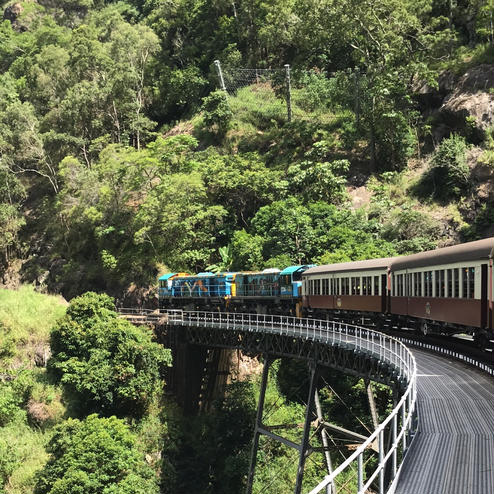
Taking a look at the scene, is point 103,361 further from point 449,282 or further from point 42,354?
point 449,282

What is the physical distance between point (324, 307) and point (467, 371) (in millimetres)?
13748

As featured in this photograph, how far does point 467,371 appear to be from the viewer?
53.7 ft

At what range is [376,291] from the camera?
2552 centimetres

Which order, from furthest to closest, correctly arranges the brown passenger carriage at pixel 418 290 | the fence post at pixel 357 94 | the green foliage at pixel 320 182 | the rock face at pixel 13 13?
the rock face at pixel 13 13 < the fence post at pixel 357 94 < the green foliage at pixel 320 182 < the brown passenger carriage at pixel 418 290

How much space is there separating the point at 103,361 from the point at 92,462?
7693mm

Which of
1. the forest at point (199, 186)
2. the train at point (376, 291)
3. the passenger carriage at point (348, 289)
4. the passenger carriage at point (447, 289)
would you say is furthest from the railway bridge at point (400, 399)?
the passenger carriage at point (348, 289)

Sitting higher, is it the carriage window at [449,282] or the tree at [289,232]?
the tree at [289,232]

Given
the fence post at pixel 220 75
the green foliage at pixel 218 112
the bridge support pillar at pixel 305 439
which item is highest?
the fence post at pixel 220 75

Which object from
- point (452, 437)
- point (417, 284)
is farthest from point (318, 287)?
point (452, 437)

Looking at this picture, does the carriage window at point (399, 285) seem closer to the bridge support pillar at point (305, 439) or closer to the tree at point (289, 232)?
the bridge support pillar at point (305, 439)

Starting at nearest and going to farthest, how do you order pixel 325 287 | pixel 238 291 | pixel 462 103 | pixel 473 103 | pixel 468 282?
1. pixel 468 282
2. pixel 325 287
3. pixel 238 291
4. pixel 473 103
5. pixel 462 103

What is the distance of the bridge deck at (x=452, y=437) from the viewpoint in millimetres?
8422

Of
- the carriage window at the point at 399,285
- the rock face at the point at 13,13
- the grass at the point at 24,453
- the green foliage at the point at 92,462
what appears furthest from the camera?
the rock face at the point at 13,13

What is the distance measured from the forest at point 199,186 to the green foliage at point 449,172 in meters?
0.14
